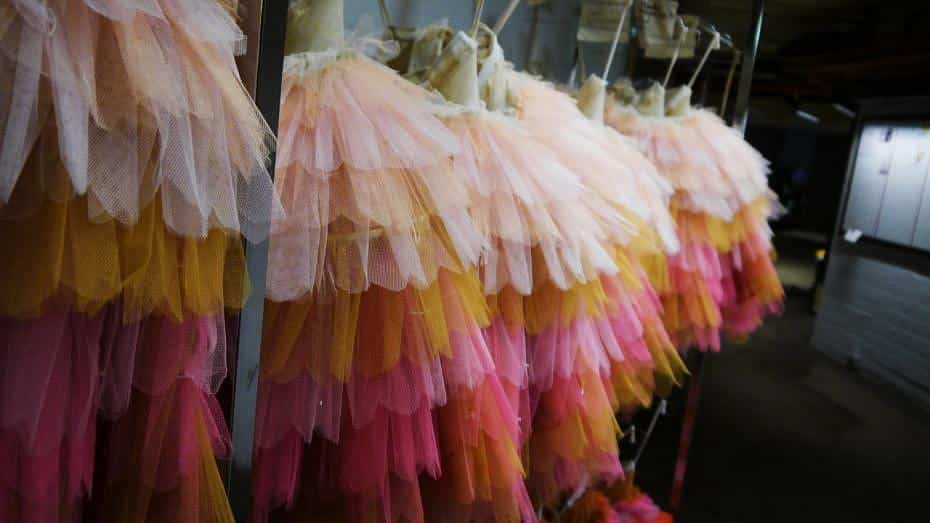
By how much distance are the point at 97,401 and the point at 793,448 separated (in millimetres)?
2384

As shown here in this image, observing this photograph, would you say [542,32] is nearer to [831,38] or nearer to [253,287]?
[831,38]

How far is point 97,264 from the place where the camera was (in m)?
0.46

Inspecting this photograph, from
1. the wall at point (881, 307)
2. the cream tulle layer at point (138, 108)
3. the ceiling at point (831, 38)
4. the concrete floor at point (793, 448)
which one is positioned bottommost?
the concrete floor at point (793, 448)

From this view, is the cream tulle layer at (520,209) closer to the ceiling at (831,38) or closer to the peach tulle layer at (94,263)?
the peach tulle layer at (94,263)

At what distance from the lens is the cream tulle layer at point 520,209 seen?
2.82 ft

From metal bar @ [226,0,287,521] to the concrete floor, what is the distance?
66.9 inches

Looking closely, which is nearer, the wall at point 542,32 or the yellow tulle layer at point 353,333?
the yellow tulle layer at point 353,333

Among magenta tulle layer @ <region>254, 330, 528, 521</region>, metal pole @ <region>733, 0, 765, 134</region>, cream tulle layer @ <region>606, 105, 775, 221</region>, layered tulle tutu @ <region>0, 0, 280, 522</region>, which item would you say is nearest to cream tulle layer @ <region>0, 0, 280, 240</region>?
layered tulle tutu @ <region>0, 0, 280, 522</region>

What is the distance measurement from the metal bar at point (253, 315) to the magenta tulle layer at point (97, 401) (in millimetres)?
18

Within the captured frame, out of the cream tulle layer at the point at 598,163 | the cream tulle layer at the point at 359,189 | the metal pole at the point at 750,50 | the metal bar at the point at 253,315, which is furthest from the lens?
the metal pole at the point at 750,50

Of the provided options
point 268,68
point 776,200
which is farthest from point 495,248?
point 776,200

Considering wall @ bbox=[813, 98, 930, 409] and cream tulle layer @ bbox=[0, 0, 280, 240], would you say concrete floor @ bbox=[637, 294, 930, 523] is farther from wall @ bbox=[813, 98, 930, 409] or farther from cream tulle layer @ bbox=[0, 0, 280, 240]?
cream tulle layer @ bbox=[0, 0, 280, 240]

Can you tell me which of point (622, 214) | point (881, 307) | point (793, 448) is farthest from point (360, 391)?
point (881, 307)

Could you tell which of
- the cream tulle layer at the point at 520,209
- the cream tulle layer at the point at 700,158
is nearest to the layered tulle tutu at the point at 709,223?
the cream tulle layer at the point at 700,158
